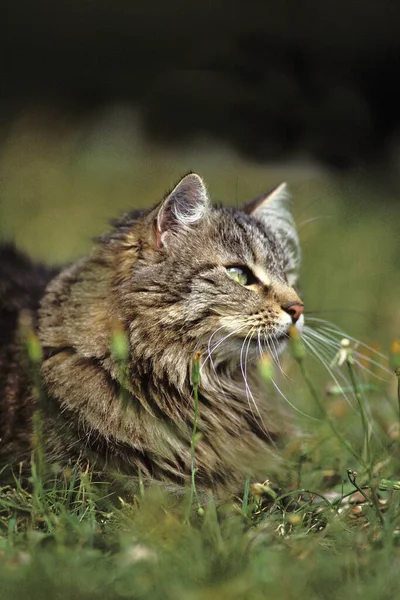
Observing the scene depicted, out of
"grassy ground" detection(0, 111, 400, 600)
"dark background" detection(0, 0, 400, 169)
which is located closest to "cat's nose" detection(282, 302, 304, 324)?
"grassy ground" detection(0, 111, 400, 600)

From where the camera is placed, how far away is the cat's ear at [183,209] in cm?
248

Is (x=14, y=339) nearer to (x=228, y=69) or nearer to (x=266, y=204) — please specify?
(x=266, y=204)

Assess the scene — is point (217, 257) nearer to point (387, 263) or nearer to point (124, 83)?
point (387, 263)

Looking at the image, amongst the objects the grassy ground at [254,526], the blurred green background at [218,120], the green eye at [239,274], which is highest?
the blurred green background at [218,120]

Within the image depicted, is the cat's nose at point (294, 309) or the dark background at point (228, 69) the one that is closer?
the cat's nose at point (294, 309)

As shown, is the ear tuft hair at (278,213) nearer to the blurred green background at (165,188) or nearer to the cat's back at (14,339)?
the cat's back at (14,339)

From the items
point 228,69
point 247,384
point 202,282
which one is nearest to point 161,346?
point 202,282

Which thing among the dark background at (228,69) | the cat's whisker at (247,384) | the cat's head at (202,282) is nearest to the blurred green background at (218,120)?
the dark background at (228,69)

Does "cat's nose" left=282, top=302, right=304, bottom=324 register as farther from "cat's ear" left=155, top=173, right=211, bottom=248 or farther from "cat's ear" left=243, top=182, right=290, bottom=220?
"cat's ear" left=243, top=182, right=290, bottom=220

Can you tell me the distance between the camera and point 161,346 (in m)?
2.40

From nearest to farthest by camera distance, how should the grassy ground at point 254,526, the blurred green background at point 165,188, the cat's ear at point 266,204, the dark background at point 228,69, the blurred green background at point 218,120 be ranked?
1. the grassy ground at point 254,526
2. the cat's ear at point 266,204
3. the blurred green background at point 165,188
4. the blurred green background at point 218,120
5. the dark background at point 228,69

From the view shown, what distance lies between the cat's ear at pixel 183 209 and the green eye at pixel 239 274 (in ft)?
0.72

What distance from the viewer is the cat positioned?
94.2 inches

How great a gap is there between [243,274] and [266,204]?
55cm
